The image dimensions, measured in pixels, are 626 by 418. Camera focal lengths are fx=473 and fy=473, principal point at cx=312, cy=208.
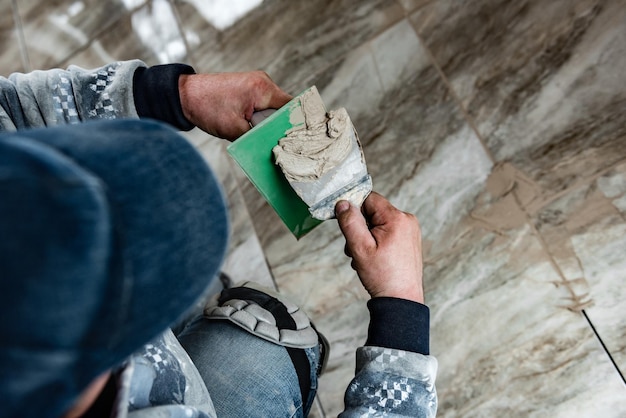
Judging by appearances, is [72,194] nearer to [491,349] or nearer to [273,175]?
[273,175]

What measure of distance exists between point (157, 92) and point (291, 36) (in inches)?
28.0

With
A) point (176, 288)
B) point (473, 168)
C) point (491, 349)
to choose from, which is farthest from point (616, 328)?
point (176, 288)

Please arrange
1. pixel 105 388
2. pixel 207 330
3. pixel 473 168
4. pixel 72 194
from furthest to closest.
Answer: pixel 473 168 < pixel 207 330 < pixel 105 388 < pixel 72 194

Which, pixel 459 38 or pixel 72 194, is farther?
pixel 459 38

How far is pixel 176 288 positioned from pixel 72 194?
0.36 ft

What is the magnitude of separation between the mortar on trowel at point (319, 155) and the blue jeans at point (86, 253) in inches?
18.2

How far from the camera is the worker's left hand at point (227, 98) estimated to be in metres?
0.89

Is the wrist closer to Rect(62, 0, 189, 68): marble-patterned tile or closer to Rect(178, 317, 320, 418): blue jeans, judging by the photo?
Rect(178, 317, 320, 418): blue jeans

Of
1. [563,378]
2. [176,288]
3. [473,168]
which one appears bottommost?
[563,378]

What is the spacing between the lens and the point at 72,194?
0.34 metres

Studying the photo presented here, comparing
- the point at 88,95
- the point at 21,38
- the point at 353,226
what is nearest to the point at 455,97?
the point at 353,226

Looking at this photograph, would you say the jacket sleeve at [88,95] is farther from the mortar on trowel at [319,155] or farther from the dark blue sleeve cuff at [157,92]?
the mortar on trowel at [319,155]

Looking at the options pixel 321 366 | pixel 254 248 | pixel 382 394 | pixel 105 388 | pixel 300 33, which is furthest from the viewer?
pixel 300 33

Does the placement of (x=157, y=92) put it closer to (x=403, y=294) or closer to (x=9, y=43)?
(x=403, y=294)
